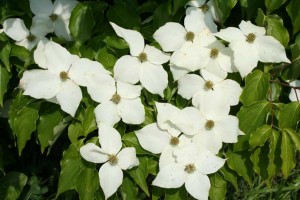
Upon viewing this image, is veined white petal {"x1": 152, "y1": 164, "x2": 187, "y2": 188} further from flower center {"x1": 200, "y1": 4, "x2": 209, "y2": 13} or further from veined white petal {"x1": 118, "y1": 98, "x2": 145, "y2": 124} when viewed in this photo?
flower center {"x1": 200, "y1": 4, "x2": 209, "y2": 13}

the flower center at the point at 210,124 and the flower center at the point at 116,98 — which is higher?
the flower center at the point at 116,98

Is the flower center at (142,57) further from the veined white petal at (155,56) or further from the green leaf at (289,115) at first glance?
the green leaf at (289,115)

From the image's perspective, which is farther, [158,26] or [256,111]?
[158,26]

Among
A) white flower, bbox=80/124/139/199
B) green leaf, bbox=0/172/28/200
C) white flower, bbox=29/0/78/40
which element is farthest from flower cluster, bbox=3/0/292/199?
green leaf, bbox=0/172/28/200

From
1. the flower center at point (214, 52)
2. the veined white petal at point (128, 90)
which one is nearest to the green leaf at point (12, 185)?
the veined white petal at point (128, 90)

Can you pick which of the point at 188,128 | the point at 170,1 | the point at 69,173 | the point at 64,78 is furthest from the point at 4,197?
the point at 170,1

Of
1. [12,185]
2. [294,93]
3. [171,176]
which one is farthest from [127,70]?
[12,185]

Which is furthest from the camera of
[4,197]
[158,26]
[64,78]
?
[4,197]

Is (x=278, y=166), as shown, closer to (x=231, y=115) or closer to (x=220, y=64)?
(x=231, y=115)
